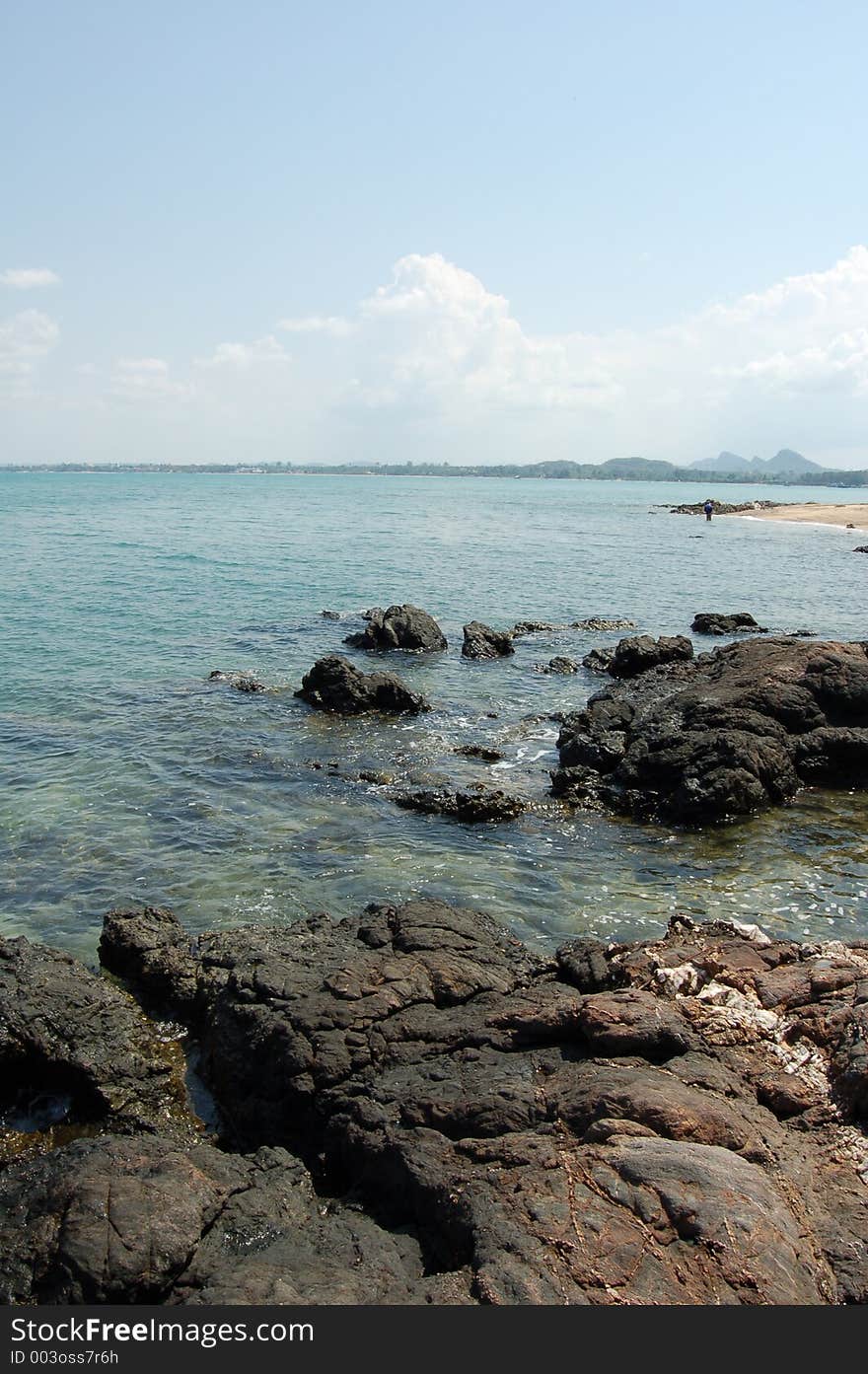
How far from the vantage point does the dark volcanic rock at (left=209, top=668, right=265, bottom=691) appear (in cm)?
2600

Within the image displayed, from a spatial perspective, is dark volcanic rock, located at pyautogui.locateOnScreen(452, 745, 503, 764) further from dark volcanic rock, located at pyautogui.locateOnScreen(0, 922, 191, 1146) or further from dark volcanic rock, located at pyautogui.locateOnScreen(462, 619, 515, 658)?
dark volcanic rock, located at pyautogui.locateOnScreen(0, 922, 191, 1146)

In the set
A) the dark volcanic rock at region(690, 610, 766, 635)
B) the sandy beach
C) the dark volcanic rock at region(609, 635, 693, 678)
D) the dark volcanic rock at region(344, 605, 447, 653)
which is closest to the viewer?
the dark volcanic rock at region(609, 635, 693, 678)

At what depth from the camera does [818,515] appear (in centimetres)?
11419

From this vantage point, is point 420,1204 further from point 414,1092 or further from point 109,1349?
point 109,1349

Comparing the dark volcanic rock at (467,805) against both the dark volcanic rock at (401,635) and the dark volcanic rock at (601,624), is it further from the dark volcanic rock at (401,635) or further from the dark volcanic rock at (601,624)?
the dark volcanic rock at (601,624)

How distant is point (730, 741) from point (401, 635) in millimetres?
16807

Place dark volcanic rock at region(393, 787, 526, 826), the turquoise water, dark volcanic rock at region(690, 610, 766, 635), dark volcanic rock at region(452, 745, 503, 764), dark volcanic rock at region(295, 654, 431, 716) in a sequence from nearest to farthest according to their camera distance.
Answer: the turquoise water
dark volcanic rock at region(393, 787, 526, 826)
dark volcanic rock at region(452, 745, 503, 764)
dark volcanic rock at region(295, 654, 431, 716)
dark volcanic rock at region(690, 610, 766, 635)

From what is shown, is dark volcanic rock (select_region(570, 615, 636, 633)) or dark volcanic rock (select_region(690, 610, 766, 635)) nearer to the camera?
dark volcanic rock (select_region(690, 610, 766, 635))

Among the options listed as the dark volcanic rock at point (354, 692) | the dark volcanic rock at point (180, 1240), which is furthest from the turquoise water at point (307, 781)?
the dark volcanic rock at point (180, 1240)

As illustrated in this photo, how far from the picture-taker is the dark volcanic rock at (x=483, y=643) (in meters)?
31.4

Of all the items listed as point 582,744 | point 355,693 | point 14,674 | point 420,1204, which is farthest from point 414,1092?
point 14,674

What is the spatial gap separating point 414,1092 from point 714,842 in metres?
9.87

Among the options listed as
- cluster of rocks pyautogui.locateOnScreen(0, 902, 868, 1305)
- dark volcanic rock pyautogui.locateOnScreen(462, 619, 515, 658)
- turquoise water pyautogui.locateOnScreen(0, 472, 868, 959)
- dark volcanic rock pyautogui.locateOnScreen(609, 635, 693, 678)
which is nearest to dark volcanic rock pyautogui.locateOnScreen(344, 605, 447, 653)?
turquoise water pyautogui.locateOnScreen(0, 472, 868, 959)

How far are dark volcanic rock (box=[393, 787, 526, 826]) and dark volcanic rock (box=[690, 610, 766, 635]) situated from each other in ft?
74.0
